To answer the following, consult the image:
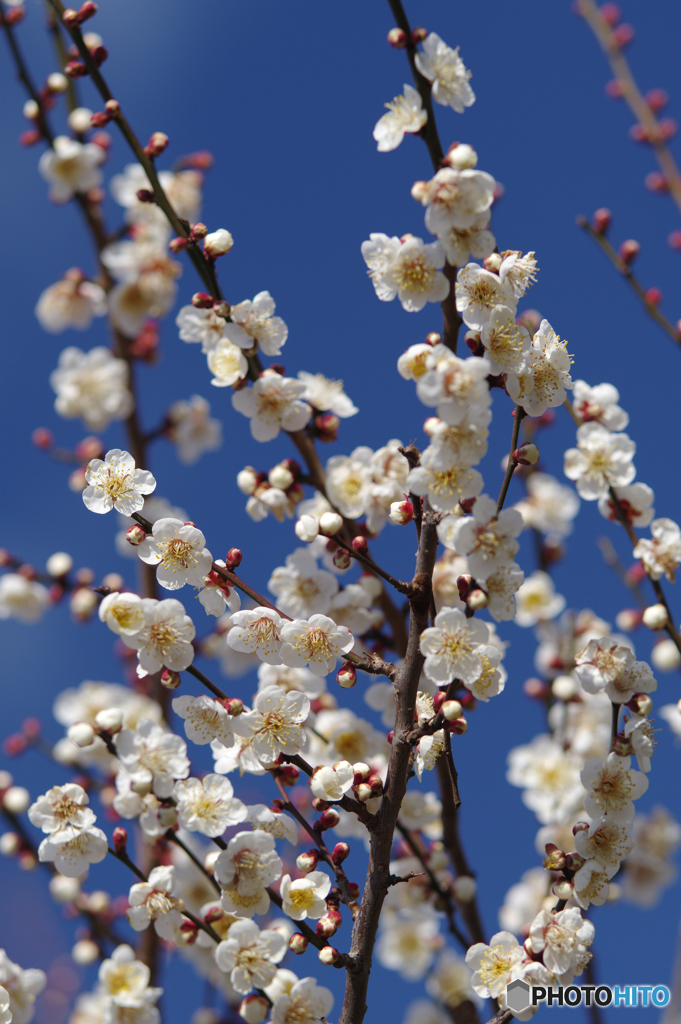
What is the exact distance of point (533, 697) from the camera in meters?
3.82

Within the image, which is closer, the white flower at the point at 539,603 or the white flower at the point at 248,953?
the white flower at the point at 248,953

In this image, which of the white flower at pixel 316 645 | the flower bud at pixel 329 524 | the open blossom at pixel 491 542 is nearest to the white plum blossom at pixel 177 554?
the white flower at pixel 316 645

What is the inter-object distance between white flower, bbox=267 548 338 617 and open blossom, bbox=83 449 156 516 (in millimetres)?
688

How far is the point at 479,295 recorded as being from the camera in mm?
1833

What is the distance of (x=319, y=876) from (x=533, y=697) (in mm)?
2092

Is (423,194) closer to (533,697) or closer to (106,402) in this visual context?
(533,697)

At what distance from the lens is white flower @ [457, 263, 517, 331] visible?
5.92 feet

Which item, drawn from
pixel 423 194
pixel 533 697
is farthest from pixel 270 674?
pixel 533 697

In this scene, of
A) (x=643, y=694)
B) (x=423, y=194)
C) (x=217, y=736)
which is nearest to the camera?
(x=423, y=194)

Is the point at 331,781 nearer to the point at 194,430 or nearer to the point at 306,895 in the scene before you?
the point at 306,895

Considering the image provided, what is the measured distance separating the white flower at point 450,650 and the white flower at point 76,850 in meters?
0.99

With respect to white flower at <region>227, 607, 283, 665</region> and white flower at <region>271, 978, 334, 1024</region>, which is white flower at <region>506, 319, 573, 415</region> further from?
white flower at <region>271, 978, 334, 1024</region>

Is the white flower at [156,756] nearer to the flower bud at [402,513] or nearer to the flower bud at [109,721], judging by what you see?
the flower bud at [109,721]

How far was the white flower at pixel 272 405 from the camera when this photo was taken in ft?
8.01
